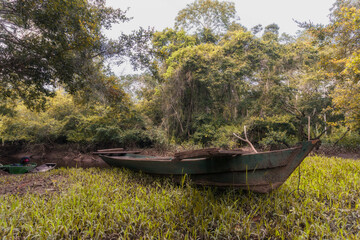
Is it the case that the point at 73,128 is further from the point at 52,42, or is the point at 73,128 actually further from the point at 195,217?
the point at 195,217

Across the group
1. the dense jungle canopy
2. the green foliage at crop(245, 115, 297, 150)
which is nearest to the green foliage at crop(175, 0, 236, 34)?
the dense jungle canopy

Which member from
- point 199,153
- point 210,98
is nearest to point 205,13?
point 210,98

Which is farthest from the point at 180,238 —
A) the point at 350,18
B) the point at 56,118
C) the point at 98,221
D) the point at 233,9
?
the point at 233,9

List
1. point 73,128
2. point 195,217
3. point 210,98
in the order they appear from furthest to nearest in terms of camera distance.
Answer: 1. point 210,98
2. point 73,128
3. point 195,217

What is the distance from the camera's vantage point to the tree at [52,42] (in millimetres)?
3732

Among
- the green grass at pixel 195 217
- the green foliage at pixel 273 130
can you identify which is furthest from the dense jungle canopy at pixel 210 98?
the green grass at pixel 195 217

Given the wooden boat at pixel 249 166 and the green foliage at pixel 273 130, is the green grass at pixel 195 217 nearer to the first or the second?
the wooden boat at pixel 249 166

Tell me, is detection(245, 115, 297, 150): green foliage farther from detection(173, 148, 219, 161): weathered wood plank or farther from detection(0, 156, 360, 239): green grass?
detection(173, 148, 219, 161): weathered wood plank

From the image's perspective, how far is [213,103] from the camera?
41.9 feet

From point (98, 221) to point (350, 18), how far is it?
8.17 meters

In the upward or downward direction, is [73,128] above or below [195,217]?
above

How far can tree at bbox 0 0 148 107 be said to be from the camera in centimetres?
A: 373

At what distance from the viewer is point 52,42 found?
412 centimetres

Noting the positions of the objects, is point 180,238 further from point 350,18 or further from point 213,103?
point 213,103
